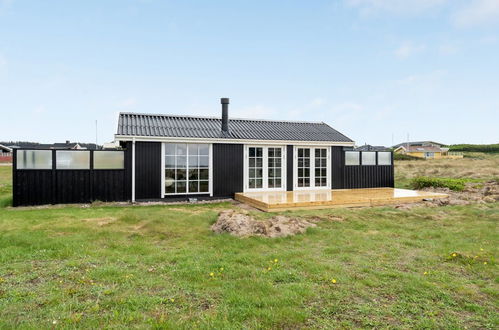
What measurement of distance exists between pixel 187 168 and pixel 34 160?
473 cm

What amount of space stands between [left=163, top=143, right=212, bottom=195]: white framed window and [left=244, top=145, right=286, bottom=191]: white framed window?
1.52 metres

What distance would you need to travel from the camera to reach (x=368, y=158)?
44.1ft

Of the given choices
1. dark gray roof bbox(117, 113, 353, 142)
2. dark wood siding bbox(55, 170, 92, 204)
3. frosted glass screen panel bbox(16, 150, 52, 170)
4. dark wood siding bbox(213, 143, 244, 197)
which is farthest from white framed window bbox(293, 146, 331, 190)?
frosted glass screen panel bbox(16, 150, 52, 170)

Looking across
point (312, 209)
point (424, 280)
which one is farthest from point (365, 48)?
point (424, 280)

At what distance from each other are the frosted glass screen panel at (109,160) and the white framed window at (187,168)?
1.42 metres

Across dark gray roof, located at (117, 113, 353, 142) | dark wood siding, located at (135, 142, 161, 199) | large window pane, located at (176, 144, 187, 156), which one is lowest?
dark wood siding, located at (135, 142, 161, 199)

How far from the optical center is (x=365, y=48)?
18125 mm

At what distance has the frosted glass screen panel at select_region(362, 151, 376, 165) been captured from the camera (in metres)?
13.4

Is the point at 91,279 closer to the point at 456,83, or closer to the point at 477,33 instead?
the point at 477,33

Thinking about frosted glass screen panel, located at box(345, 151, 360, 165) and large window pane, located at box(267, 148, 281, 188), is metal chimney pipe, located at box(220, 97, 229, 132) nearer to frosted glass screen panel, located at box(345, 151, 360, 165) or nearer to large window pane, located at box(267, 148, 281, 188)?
large window pane, located at box(267, 148, 281, 188)

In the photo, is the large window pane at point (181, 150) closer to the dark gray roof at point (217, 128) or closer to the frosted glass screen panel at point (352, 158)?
the dark gray roof at point (217, 128)

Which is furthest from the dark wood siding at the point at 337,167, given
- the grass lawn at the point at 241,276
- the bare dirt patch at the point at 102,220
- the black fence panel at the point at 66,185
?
the bare dirt patch at the point at 102,220

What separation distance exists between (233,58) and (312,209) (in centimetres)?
1329

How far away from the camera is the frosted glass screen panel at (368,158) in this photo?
13.4 meters
